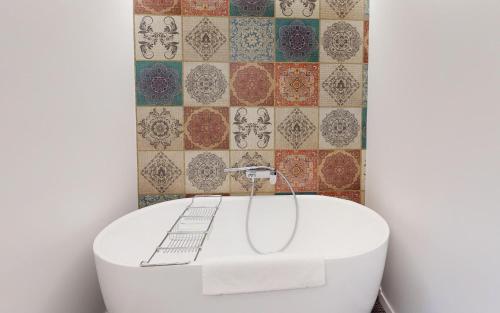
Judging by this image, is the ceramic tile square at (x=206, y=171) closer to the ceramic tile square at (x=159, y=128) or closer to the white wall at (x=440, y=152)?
the ceramic tile square at (x=159, y=128)

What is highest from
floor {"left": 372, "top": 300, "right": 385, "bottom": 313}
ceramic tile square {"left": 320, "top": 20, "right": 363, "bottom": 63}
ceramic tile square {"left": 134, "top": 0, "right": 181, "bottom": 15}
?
ceramic tile square {"left": 134, "top": 0, "right": 181, "bottom": 15}

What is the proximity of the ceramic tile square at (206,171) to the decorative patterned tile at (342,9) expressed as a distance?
116 centimetres

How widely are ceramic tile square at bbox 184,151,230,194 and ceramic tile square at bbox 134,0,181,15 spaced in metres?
0.93

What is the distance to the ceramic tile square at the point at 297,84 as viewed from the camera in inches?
78.1

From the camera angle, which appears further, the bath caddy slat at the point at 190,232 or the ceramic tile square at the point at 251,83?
the ceramic tile square at the point at 251,83

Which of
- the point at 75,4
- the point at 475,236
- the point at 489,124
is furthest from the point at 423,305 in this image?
the point at 75,4

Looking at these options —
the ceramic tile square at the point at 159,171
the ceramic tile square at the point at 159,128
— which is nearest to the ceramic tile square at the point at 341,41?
the ceramic tile square at the point at 159,128

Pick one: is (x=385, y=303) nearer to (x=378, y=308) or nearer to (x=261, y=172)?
(x=378, y=308)

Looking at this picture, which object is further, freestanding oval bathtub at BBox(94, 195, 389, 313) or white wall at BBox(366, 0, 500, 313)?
freestanding oval bathtub at BBox(94, 195, 389, 313)

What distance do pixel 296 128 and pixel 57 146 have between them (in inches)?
54.9

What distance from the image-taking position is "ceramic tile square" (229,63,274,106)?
1960 mm

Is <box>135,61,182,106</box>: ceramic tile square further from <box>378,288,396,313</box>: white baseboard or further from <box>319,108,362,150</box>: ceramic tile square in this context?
<box>378,288,396,313</box>: white baseboard

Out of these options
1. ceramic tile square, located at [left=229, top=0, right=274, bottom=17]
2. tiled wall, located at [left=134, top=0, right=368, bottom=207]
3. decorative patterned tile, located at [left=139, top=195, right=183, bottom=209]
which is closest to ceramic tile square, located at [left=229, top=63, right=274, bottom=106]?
tiled wall, located at [left=134, top=0, right=368, bottom=207]

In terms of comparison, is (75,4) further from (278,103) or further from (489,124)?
(489,124)
